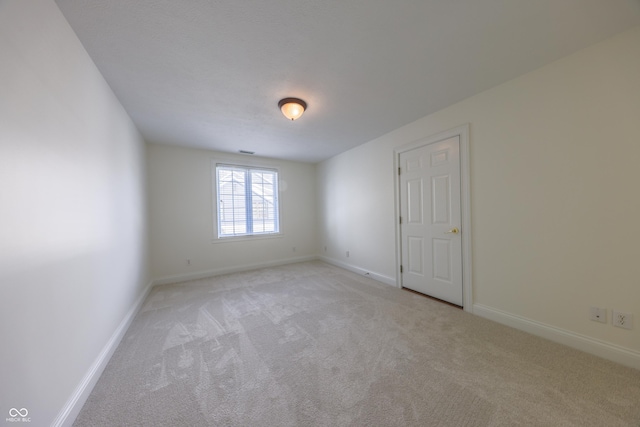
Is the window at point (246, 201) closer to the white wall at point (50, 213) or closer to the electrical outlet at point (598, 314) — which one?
the white wall at point (50, 213)

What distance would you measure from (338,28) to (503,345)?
2.88 metres

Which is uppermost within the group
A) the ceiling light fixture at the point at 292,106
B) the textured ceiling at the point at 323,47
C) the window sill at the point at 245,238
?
the textured ceiling at the point at 323,47

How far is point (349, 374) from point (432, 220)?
2125 millimetres

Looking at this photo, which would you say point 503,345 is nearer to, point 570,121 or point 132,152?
point 570,121

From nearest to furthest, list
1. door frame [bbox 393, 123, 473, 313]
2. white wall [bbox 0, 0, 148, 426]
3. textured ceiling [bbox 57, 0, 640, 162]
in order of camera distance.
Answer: white wall [bbox 0, 0, 148, 426] → textured ceiling [bbox 57, 0, 640, 162] → door frame [bbox 393, 123, 473, 313]

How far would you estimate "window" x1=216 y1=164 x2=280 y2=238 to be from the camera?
429 cm

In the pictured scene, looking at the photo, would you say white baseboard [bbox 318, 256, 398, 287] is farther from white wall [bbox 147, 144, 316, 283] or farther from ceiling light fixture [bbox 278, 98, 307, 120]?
ceiling light fixture [bbox 278, 98, 307, 120]

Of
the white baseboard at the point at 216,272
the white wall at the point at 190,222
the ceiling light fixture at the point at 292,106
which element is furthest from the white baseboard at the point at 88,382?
the ceiling light fixture at the point at 292,106

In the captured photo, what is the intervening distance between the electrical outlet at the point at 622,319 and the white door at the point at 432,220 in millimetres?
1092

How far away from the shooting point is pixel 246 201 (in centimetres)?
454

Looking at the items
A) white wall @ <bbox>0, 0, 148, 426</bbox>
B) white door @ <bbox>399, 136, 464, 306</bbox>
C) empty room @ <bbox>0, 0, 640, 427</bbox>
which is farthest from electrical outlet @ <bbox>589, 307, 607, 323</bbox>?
white wall @ <bbox>0, 0, 148, 426</bbox>

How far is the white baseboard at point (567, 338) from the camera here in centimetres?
159

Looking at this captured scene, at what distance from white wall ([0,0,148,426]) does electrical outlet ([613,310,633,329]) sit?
362cm

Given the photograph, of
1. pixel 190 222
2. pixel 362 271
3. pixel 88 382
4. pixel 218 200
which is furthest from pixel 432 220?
pixel 190 222
